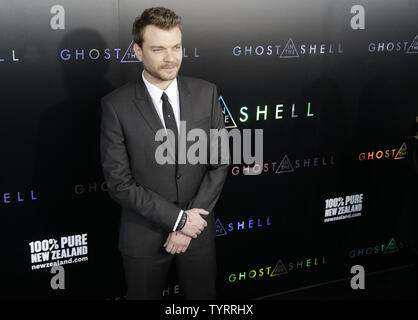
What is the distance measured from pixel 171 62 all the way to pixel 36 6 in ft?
2.51

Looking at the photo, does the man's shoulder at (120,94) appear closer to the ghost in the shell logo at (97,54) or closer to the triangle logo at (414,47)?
the ghost in the shell logo at (97,54)

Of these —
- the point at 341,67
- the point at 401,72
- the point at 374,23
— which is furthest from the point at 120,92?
the point at 401,72

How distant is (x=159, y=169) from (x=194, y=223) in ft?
1.00

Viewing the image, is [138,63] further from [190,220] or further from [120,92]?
[190,220]

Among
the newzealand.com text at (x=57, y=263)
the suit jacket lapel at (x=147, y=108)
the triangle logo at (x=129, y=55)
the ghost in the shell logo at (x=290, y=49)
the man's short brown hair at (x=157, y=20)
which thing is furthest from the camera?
the ghost in the shell logo at (x=290, y=49)

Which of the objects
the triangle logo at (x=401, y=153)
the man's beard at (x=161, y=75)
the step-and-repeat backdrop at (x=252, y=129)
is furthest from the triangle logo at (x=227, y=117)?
the triangle logo at (x=401, y=153)

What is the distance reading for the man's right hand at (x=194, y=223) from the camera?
2312 mm

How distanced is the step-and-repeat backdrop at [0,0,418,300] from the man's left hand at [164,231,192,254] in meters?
0.65

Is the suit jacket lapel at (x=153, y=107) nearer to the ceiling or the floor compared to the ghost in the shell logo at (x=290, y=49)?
nearer to the floor

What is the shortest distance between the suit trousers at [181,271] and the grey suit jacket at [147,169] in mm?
49

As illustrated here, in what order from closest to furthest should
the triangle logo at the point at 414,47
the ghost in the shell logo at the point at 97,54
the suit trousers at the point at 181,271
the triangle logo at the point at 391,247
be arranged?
the suit trousers at the point at 181,271 → the ghost in the shell logo at the point at 97,54 → the triangle logo at the point at 414,47 → the triangle logo at the point at 391,247

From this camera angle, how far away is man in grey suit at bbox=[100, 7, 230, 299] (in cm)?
219

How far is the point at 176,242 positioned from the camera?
2332mm

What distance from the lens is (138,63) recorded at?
2646mm
